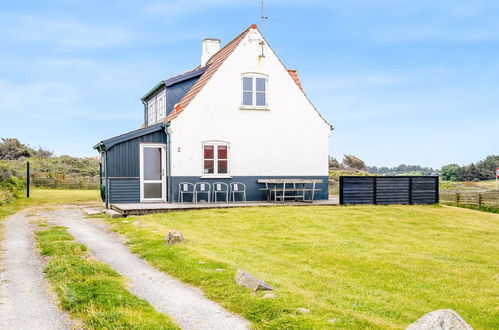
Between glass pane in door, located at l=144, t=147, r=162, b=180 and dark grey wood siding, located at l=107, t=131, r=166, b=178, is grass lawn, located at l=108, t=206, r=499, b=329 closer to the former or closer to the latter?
dark grey wood siding, located at l=107, t=131, r=166, b=178

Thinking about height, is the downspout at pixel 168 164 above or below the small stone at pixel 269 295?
above

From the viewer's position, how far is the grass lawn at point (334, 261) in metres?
7.09

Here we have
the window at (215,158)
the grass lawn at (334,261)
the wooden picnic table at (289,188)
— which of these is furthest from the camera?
the wooden picnic table at (289,188)

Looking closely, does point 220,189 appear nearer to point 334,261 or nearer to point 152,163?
point 152,163

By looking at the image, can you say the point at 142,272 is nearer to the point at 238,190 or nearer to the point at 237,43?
the point at 238,190

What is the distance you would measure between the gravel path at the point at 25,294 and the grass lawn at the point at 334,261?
92.5 inches

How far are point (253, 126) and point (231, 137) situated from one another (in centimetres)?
127

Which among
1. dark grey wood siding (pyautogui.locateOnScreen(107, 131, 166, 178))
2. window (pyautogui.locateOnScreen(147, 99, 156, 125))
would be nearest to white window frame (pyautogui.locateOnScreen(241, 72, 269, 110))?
dark grey wood siding (pyautogui.locateOnScreen(107, 131, 166, 178))

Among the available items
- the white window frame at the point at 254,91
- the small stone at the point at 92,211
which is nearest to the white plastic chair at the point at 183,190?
the small stone at the point at 92,211

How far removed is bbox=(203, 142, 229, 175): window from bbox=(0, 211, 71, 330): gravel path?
10297mm

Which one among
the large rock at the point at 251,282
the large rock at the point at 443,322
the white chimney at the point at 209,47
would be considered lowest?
the large rock at the point at 251,282

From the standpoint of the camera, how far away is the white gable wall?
2220 centimetres

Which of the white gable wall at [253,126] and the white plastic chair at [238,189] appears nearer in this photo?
the white gable wall at [253,126]

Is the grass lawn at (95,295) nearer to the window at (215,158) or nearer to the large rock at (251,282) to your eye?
the large rock at (251,282)
